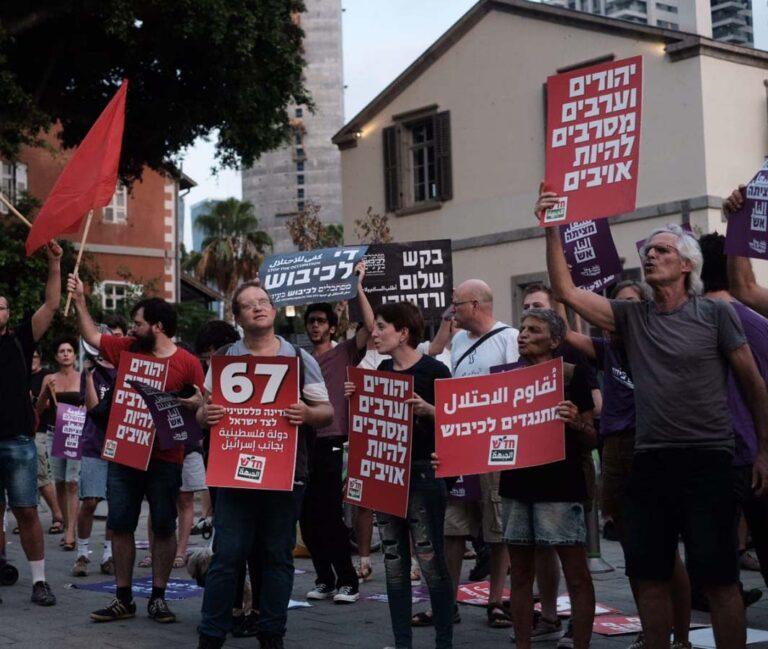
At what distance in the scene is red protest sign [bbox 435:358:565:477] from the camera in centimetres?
599

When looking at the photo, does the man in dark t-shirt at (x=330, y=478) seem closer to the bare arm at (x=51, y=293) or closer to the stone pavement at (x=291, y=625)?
the stone pavement at (x=291, y=625)

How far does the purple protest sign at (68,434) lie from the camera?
11.8m

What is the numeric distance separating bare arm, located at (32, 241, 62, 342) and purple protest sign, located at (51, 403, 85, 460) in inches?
143

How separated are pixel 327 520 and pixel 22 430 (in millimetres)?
2106

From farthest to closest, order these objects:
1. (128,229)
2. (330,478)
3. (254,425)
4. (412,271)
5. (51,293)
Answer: (128,229)
(412,271)
(330,478)
(51,293)
(254,425)

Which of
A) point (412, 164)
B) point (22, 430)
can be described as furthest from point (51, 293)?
point (412, 164)

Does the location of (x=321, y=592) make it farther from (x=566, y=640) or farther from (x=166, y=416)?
(x=566, y=640)

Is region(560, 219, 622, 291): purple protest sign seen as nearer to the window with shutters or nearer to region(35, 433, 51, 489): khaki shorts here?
region(35, 433, 51, 489): khaki shorts

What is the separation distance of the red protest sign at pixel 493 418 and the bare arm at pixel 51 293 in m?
2.97

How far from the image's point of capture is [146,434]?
24.9 ft

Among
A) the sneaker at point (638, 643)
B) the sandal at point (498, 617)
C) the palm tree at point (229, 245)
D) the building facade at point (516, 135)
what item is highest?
the palm tree at point (229, 245)

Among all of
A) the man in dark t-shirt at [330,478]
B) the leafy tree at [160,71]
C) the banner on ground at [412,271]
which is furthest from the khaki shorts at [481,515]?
the leafy tree at [160,71]

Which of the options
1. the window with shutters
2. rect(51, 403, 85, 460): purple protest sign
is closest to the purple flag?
rect(51, 403, 85, 460): purple protest sign

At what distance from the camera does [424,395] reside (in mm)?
6391
